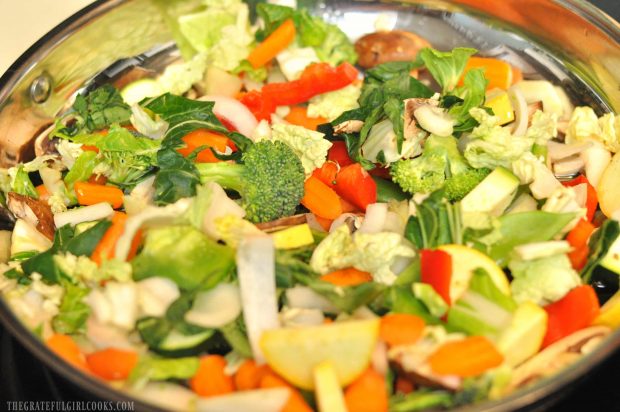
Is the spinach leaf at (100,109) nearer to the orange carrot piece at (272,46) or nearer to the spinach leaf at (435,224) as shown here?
the orange carrot piece at (272,46)

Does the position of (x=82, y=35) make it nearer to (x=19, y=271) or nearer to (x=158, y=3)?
(x=158, y=3)

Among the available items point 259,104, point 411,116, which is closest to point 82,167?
point 259,104

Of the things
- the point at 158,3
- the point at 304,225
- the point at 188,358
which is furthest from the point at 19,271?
the point at 158,3

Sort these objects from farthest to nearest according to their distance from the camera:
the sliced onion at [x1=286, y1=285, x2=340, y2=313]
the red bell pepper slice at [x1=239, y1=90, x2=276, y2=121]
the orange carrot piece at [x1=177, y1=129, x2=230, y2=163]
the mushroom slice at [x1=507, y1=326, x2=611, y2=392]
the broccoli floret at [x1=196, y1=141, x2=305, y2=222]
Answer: the red bell pepper slice at [x1=239, y1=90, x2=276, y2=121] < the orange carrot piece at [x1=177, y1=129, x2=230, y2=163] < the broccoli floret at [x1=196, y1=141, x2=305, y2=222] < the sliced onion at [x1=286, y1=285, x2=340, y2=313] < the mushroom slice at [x1=507, y1=326, x2=611, y2=392]

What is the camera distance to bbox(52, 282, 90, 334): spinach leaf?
6.68 ft

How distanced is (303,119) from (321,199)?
19.4 inches

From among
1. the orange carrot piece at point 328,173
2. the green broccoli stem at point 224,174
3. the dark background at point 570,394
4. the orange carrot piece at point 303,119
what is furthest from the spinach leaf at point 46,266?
the orange carrot piece at point 303,119

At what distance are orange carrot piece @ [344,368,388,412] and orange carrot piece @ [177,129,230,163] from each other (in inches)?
42.4

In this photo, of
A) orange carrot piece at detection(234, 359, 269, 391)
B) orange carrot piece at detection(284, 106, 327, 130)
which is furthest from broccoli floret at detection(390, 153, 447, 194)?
orange carrot piece at detection(234, 359, 269, 391)

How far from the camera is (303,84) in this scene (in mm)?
2820

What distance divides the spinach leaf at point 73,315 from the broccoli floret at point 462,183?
3.94 ft

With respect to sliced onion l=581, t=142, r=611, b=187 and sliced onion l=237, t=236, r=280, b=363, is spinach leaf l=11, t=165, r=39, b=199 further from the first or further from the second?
sliced onion l=581, t=142, r=611, b=187

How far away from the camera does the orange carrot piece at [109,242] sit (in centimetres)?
217

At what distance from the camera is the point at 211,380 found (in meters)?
1.90
